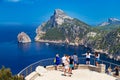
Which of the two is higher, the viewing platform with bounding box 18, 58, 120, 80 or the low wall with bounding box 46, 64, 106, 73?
the low wall with bounding box 46, 64, 106, 73

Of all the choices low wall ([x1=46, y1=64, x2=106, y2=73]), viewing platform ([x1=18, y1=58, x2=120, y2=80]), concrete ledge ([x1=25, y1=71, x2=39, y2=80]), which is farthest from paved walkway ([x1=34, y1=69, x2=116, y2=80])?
low wall ([x1=46, y1=64, x2=106, y2=73])

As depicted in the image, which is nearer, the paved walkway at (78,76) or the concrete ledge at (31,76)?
the concrete ledge at (31,76)

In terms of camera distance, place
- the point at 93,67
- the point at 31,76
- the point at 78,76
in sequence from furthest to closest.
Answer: the point at 93,67
the point at 78,76
the point at 31,76

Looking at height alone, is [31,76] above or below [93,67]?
below

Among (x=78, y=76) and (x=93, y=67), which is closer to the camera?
(x=78, y=76)

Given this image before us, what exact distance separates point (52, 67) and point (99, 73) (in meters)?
5.13

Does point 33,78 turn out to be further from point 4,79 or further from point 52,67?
point 52,67

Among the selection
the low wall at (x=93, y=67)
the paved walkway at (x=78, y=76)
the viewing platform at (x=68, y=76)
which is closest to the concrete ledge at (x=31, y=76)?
the viewing platform at (x=68, y=76)

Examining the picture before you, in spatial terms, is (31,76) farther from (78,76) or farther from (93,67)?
(93,67)

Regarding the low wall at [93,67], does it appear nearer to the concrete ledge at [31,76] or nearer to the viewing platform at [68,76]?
the viewing platform at [68,76]

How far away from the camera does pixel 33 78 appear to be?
2945cm

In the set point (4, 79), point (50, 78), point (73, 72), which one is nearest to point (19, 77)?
point (4, 79)

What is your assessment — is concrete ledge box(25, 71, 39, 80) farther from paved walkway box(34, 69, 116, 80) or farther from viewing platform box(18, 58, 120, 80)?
paved walkway box(34, 69, 116, 80)

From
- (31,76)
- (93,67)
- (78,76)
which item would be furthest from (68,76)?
(93,67)
